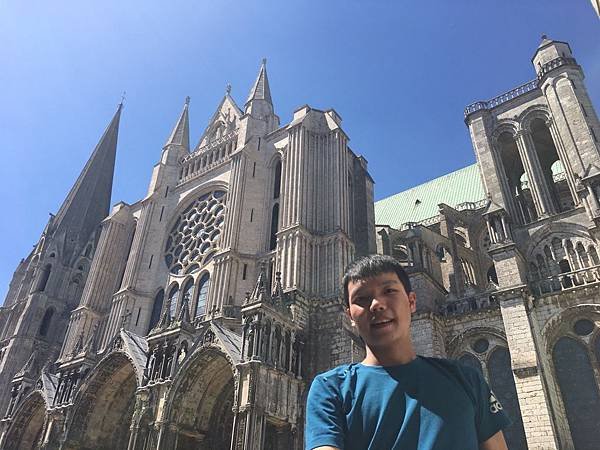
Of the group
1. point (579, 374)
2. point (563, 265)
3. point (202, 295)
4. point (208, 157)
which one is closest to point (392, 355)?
point (579, 374)

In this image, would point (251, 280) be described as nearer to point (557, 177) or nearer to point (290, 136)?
point (290, 136)

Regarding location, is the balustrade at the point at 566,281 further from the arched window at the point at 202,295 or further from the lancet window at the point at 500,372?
the arched window at the point at 202,295

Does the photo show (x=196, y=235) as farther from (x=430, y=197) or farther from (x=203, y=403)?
(x=430, y=197)

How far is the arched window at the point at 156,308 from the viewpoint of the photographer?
77.4 ft

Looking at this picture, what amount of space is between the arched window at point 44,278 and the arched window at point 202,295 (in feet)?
48.9

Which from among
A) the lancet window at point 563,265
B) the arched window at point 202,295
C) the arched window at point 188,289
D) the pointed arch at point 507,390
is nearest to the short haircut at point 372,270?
the pointed arch at point 507,390

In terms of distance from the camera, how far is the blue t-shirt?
184 centimetres

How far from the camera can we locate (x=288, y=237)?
1950 cm

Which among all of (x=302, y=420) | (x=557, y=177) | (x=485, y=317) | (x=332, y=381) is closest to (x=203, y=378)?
(x=302, y=420)

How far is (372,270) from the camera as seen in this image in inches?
90.9

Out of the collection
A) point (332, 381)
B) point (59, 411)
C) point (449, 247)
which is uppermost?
point (449, 247)

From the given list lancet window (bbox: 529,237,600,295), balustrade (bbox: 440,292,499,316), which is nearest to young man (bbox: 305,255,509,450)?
lancet window (bbox: 529,237,600,295)

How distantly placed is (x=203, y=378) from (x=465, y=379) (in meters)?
15.2

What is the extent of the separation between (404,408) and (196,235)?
23697 millimetres
